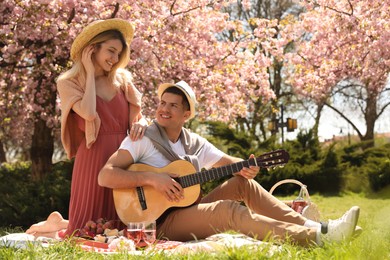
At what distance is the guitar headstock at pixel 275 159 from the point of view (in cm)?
394

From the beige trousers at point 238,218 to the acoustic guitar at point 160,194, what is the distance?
88 mm

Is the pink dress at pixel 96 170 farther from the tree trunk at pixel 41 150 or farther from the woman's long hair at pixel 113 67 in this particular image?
the tree trunk at pixel 41 150

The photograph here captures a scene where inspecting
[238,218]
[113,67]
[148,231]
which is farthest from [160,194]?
[113,67]

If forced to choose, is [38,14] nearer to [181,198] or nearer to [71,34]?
[71,34]

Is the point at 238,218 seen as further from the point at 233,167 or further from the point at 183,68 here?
the point at 183,68

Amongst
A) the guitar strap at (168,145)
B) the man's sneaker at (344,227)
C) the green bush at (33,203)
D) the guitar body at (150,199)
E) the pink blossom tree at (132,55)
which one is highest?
the pink blossom tree at (132,55)

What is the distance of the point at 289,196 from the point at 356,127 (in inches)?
491

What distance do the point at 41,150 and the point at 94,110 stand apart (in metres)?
6.69

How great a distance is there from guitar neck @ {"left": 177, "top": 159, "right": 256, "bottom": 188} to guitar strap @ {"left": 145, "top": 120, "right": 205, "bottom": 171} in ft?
0.76

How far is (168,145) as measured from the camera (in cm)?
429

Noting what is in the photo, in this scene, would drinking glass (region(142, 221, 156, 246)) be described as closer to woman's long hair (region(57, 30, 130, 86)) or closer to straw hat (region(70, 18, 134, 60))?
woman's long hair (region(57, 30, 130, 86))

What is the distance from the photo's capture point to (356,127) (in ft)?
73.8

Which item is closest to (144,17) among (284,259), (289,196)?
(289,196)

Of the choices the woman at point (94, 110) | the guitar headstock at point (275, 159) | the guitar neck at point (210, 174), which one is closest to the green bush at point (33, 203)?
the woman at point (94, 110)
